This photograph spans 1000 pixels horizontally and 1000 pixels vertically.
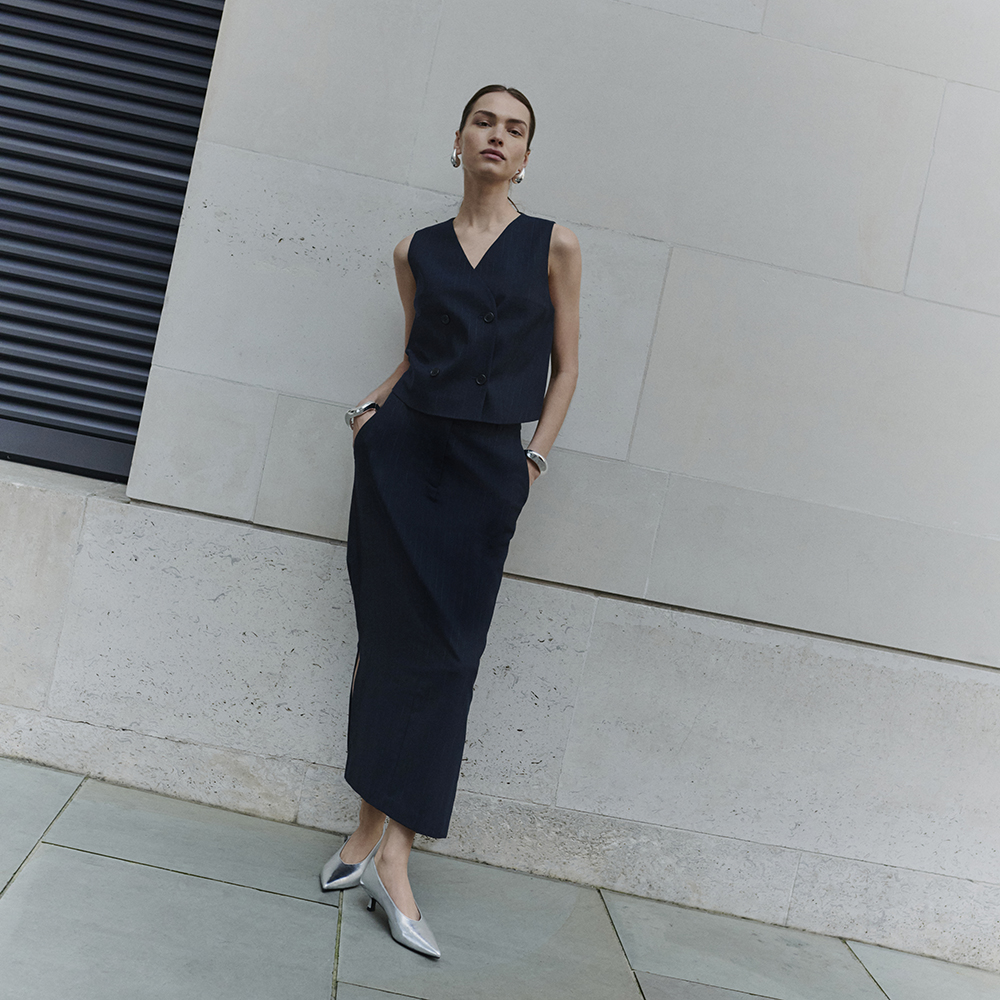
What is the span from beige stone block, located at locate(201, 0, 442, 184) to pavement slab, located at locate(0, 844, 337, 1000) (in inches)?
88.2

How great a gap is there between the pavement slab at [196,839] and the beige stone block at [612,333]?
1.58 metres

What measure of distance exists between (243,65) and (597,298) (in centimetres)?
136

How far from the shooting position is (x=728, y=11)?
9.71 feet

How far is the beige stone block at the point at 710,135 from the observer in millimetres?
2949

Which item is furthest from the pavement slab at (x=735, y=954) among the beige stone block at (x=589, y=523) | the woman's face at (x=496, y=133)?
the woman's face at (x=496, y=133)

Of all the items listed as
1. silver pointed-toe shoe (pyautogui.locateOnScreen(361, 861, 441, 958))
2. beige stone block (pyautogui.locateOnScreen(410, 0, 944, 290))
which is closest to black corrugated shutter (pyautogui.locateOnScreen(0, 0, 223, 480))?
beige stone block (pyautogui.locateOnScreen(410, 0, 944, 290))

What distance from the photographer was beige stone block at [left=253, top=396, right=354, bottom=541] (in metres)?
3.04

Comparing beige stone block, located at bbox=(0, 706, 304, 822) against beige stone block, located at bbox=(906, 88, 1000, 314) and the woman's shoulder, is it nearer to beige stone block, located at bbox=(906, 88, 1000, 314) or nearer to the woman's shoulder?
the woman's shoulder

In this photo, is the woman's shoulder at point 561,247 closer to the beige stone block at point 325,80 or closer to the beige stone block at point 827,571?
the beige stone block at point 325,80

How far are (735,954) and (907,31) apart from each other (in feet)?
9.93

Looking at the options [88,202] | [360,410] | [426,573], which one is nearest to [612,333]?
[360,410]

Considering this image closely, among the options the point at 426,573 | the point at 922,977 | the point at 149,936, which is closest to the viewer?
the point at 149,936

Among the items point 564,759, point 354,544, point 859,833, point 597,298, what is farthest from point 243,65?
point 859,833

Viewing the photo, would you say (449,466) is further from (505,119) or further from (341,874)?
(341,874)
